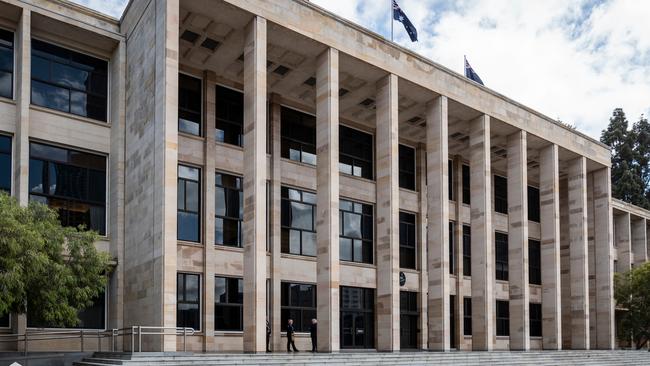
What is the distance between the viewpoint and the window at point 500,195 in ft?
146

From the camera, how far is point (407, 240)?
3784 cm

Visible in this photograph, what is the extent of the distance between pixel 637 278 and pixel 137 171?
1290 inches

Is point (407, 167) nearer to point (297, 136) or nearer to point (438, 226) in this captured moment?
point (438, 226)

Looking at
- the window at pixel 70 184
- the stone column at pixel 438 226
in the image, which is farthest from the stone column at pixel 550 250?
the window at pixel 70 184

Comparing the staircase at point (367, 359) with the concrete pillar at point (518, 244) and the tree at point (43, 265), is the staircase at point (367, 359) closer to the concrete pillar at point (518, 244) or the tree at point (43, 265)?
the tree at point (43, 265)

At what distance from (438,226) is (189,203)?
11.6 meters

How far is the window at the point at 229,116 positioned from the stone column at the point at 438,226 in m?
9.21

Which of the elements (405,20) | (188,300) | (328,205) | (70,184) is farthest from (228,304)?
(405,20)

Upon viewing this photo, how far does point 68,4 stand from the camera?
82.9 feet

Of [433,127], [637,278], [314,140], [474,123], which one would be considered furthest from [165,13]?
[637,278]

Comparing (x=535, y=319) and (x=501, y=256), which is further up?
(x=501, y=256)

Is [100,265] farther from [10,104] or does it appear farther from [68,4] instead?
[68,4]

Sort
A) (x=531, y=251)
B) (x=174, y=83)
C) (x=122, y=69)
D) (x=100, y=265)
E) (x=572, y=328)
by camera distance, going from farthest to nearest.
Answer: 1. (x=531, y=251)
2. (x=572, y=328)
3. (x=122, y=69)
4. (x=174, y=83)
5. (x=100, y=265)

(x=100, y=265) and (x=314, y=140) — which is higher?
(x=314, y=140)
